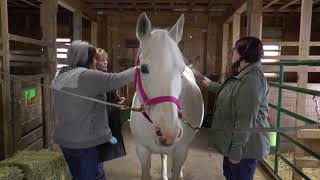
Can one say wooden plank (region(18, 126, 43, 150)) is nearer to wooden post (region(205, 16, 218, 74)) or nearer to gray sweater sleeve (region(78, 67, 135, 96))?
gray sweater sleeve (region(78, 67, 135, 96))

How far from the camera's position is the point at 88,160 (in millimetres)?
1673

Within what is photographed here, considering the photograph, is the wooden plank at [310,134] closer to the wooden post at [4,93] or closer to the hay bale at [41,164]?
the hay bale at [41,164]

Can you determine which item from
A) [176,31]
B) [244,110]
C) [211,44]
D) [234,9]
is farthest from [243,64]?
[211,44]

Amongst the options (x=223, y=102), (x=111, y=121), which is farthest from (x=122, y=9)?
(x=223, y=102)

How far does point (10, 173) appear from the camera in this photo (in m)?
1.81

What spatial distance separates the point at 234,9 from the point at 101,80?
410 centimetres

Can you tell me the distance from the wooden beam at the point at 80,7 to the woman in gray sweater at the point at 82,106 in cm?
286

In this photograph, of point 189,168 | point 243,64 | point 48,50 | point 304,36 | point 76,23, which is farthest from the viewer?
point 76,23

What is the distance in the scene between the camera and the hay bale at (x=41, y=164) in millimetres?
2039

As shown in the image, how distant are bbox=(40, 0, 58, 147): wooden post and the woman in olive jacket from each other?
2244mm

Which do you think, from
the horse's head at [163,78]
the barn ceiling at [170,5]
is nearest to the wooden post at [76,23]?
the barn ceiling at [170,5]

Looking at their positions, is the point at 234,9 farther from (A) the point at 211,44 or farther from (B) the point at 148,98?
(B) the point at 148,98

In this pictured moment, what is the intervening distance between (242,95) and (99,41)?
5.40 meters

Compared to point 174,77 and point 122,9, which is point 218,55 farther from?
point 174,77
